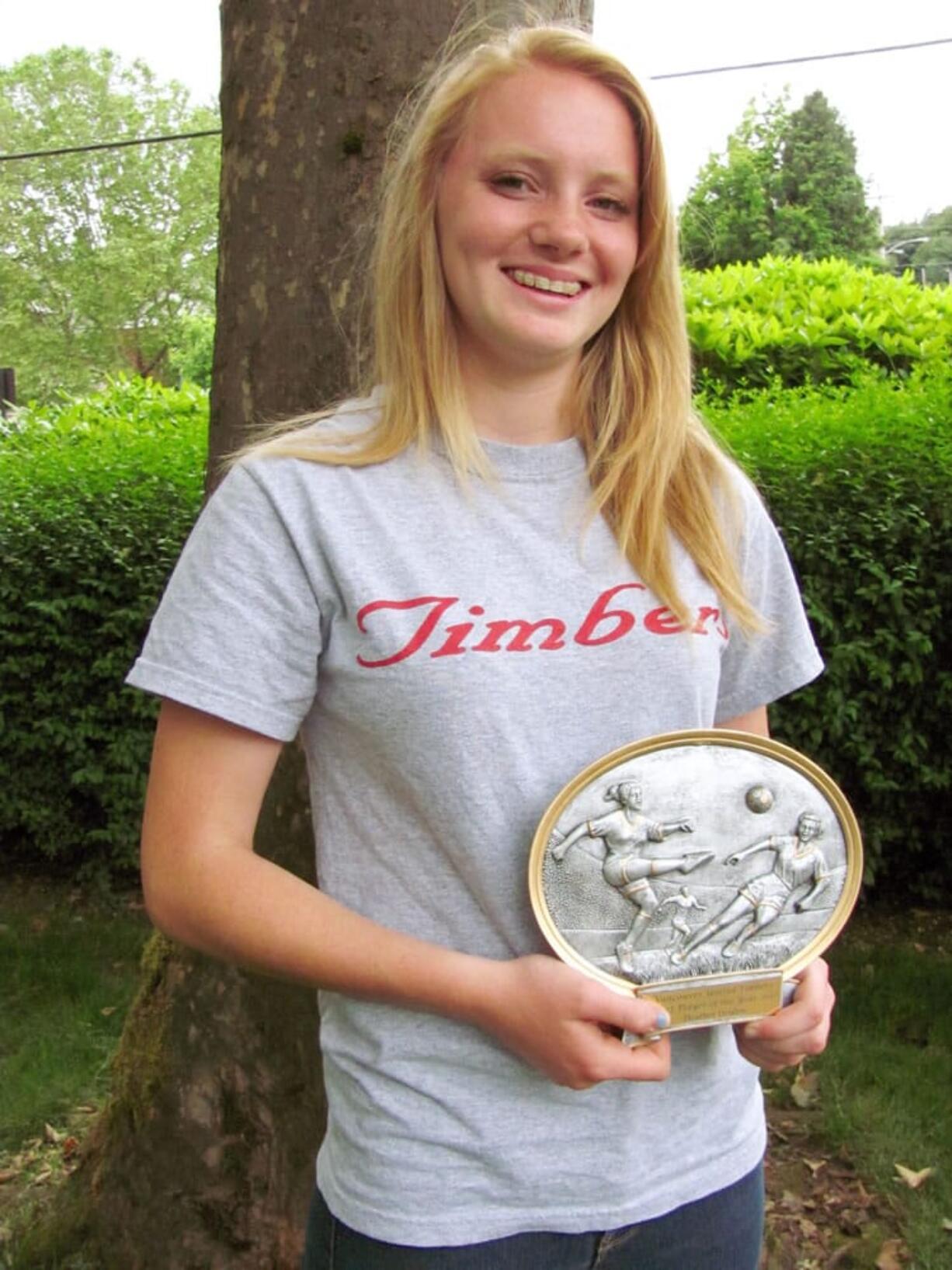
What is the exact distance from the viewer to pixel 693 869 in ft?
4.62

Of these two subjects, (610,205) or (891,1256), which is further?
(891,1256)

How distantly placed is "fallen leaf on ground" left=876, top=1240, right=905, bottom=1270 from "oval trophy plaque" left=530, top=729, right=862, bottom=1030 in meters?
1.92

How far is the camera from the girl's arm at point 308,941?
130cm

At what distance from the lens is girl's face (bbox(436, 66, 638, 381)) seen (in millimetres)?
1436

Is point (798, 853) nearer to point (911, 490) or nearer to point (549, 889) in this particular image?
point (549, 889)

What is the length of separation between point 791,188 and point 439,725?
36.5 m

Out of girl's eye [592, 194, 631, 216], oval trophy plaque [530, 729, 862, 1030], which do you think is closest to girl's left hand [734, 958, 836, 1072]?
oval trophy plaque [530, 729, 862, 1030]

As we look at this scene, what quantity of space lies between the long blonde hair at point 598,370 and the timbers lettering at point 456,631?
10 centimetres

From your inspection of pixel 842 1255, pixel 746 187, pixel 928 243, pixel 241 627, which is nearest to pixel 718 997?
pixel 241 627

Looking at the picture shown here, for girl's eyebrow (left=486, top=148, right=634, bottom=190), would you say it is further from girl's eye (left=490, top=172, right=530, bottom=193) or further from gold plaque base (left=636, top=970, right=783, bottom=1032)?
gold plaque base (left=636, top=970, right=783, bottom=1032)

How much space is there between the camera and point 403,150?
154cm

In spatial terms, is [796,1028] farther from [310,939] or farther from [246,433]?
[246,433]

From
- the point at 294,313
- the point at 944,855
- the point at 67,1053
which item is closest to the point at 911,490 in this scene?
the point at 944,855

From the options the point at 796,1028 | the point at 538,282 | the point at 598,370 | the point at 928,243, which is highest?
the point at 538,282
